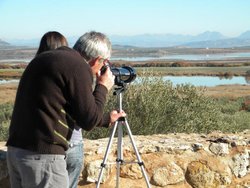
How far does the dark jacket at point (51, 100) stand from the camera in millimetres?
2426

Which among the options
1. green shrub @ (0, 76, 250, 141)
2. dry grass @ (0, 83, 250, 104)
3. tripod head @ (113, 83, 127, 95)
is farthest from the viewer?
dry grass @ (0, 83, 250, 104)

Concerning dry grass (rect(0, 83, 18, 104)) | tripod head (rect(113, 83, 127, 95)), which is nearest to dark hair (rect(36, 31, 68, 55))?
tripod head (rect(113, 83, 127, 95))

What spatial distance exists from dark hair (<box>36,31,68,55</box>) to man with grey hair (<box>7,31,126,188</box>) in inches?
10.6

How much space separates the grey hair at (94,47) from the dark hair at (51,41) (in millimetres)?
101

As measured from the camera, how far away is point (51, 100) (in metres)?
2.44

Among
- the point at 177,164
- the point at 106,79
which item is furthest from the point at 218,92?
the point at 106,79

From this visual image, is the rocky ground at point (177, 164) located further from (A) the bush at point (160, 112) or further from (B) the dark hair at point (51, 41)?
(A) the bush at point (160, 112)

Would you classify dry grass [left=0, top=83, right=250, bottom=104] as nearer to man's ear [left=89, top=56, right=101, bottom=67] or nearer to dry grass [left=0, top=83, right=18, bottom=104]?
dry grass [left=0, top=83, right=18, bottom=104]

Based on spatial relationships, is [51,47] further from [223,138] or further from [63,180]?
[223,138]

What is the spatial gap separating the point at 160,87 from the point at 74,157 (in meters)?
5.34

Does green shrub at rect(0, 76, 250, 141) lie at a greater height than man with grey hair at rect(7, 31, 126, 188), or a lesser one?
lesser

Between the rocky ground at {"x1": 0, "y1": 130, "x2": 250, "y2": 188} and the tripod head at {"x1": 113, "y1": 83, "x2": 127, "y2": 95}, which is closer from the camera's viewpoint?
the tripod head at {"x1": 113, "y1": 83, "x2": 127, "y2": 95}

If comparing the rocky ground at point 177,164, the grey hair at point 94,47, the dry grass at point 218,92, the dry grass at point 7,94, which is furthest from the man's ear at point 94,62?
the dry grass at point 218,92

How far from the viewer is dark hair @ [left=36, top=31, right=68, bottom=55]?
278 centimetres
